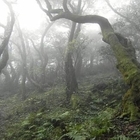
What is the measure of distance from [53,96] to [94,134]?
401 inches

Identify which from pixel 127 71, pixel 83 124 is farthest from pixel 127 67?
pixel 83 124

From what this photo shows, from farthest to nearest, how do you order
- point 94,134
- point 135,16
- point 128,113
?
point 135,16
point 128,113
point 94,134

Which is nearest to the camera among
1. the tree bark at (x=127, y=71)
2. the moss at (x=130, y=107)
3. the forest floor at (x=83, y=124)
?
the forest floor at (x=83, y=124)

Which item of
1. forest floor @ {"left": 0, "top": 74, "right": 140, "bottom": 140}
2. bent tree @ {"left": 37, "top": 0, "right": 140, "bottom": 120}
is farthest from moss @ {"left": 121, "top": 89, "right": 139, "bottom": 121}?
forest floor @ {"left": 0, "top": 74, "right": 140, "bottom": 140}

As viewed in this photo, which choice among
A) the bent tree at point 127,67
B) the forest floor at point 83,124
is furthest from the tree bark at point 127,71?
the forest floor at point 83,124

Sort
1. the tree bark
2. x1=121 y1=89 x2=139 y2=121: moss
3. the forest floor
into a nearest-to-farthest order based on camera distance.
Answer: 1. the forest floor
2. x1=121 y1=89 x2=139 y2=121: moss
3. the tree bark

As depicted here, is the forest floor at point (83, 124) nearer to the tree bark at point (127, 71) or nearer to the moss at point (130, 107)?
the moss at point (130, 107)

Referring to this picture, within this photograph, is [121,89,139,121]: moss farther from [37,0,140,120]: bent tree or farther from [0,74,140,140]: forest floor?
[0,74,140,140]: forest floor

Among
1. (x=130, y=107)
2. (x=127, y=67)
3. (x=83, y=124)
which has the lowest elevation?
(x=83, y=124)

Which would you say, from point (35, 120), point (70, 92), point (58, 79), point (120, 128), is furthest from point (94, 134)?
point (58, 79)

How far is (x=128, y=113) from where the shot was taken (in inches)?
270

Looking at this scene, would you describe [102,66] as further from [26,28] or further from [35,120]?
[35,120]

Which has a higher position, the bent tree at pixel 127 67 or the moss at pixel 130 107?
the bent tree at pixel 127 67

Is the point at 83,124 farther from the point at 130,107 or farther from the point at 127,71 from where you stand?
the point at 127,71
